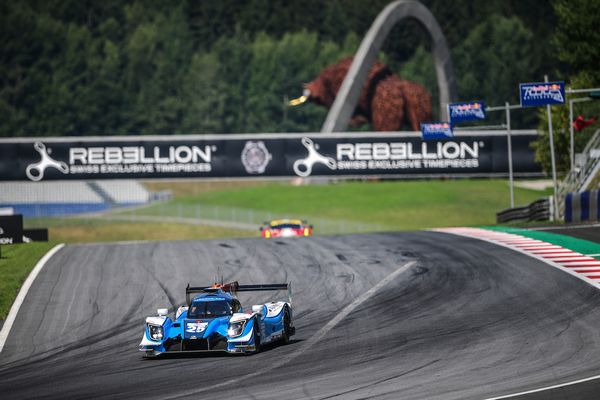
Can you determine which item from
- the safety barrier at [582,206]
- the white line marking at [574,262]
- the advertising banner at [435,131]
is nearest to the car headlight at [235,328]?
Answer: the white line marking at [574,262]

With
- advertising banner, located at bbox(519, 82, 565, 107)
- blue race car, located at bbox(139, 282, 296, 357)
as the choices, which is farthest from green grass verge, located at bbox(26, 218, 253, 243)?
blue race car, located at bbox(139, 282, 296, 357)

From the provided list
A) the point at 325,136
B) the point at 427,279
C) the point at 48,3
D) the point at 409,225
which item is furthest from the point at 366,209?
the point at 48,3

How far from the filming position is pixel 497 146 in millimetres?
65875

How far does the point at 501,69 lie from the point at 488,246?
105 metres

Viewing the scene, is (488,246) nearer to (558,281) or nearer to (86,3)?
(558,281)

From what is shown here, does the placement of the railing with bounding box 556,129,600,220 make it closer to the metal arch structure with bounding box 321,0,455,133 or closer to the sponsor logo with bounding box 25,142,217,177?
the metal arch structure with bounding box 321,0,455,133

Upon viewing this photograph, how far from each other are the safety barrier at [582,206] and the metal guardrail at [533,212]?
128 inches

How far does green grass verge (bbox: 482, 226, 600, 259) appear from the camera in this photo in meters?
33.1

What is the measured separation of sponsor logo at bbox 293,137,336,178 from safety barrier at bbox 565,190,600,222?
70.9 ft

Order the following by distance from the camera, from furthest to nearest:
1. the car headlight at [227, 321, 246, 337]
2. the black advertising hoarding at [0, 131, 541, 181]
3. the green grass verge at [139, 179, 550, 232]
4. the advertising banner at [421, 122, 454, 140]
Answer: the green grass verge at [139, 179, 550, 232] → the black advertising hoarding at [0, 131, 541, 181] → the advertising banner at [421, 122, 454, 140] → the car headlight at [227, 321, 246, 337]

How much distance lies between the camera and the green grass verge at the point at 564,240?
33.1 metres

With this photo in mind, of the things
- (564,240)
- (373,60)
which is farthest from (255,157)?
(564,240)

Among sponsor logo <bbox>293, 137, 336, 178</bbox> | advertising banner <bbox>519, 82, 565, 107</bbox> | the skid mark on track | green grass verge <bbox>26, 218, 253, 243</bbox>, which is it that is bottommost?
green grass verge <bbox>26, 218, 253, 243</bbox>

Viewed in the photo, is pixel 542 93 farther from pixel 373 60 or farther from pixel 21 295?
pixel 373 60
